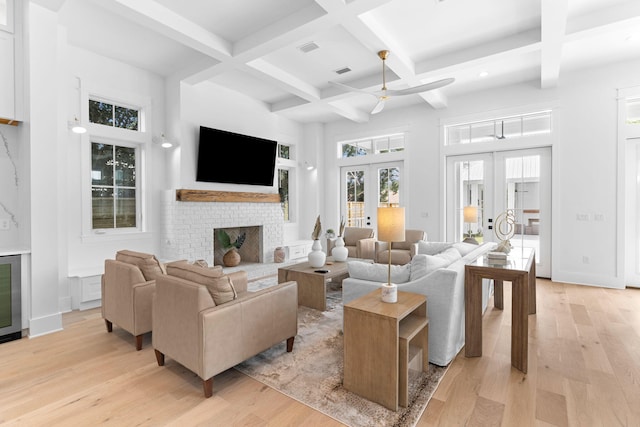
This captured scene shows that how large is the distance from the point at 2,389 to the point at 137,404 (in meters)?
1.06

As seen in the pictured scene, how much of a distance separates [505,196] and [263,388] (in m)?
5.17

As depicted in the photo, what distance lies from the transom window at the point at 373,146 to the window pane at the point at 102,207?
191 inches

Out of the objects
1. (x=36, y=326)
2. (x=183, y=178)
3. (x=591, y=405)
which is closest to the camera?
(x=591, y=405)

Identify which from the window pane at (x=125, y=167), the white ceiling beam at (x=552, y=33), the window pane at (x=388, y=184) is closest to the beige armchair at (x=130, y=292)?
the window pane at (x=125, y=167)

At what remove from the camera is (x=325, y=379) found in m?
2.30

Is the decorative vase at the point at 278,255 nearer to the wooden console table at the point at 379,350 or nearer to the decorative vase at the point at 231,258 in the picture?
the decorative vase at the point at 231,258

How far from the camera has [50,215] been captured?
3.25 meters

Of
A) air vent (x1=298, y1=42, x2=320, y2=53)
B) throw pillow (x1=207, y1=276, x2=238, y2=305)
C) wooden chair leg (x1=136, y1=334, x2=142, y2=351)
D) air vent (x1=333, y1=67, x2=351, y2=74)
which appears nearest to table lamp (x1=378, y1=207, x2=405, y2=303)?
throw pillow (x1=207, y1=276, x2=238, y2=305)

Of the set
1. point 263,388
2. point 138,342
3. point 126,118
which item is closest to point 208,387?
point 263,388

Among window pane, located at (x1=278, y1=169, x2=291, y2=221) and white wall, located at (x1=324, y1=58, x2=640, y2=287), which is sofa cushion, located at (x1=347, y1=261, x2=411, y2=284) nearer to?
white wall, located at (x1=324, y1=58, x2=640, y2=287)

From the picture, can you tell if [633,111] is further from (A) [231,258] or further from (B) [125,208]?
(B) [125,208]

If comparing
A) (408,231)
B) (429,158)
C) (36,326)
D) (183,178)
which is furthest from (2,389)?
(429,158)

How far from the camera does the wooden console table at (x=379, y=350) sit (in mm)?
1940

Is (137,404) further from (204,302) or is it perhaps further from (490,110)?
(490,110)
